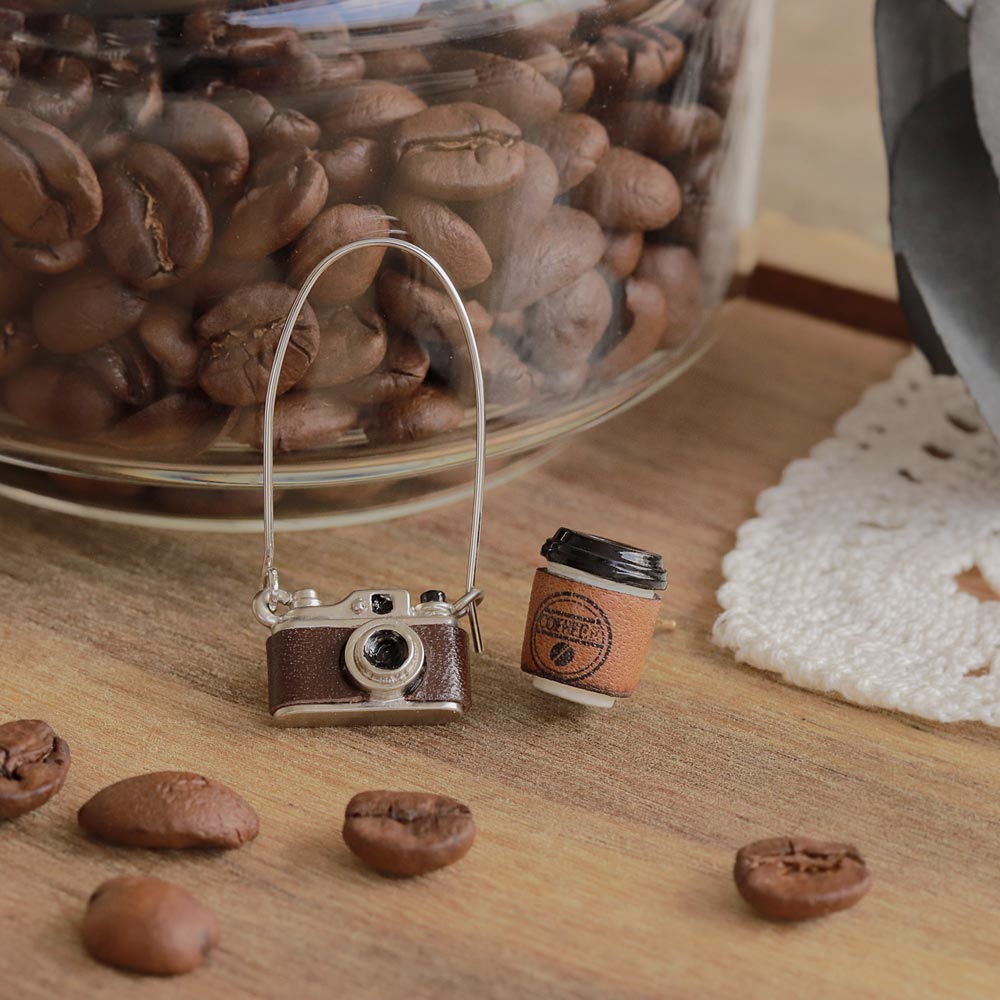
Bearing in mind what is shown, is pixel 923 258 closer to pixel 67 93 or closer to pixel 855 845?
pixel 855 845

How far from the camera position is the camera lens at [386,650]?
1.86ft

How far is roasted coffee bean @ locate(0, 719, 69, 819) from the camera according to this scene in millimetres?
508

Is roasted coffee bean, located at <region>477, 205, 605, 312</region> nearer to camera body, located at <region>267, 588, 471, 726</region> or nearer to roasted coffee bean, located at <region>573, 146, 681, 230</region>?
roasted coffee bean, located at <region>573, 146, 681, 230</region>

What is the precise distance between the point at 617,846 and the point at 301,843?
13 cm

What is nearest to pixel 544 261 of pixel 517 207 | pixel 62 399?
pixel 517 207

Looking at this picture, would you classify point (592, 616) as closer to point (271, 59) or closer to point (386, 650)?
point (386, 650)

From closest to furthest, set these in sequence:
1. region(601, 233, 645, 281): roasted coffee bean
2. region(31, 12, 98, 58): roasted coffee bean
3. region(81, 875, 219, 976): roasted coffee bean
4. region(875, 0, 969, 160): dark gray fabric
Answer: region(81, 875, 219, 976): roasted coffee bean
region(31, 12, 98, 58): roasted coffee bean
region(601, 233, 645, 281): roasted coffee bean
region(875, 0, 969, 160): dark gray fabric

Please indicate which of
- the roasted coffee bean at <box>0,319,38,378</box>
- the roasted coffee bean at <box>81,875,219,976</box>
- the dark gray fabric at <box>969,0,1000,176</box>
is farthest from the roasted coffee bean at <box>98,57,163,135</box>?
the dark gray fabric at <box>969,0,1000,176</box>

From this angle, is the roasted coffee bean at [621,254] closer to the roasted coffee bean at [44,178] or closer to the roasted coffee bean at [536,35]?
the roasted coffee bean at [536,35]

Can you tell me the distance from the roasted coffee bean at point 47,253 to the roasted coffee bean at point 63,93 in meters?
0.05

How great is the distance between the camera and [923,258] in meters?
0.76

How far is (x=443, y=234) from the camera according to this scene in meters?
0.60

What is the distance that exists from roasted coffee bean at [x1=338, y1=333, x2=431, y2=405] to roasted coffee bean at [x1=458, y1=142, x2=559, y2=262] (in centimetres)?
4

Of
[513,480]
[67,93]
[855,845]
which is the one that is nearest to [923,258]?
[513,480]
